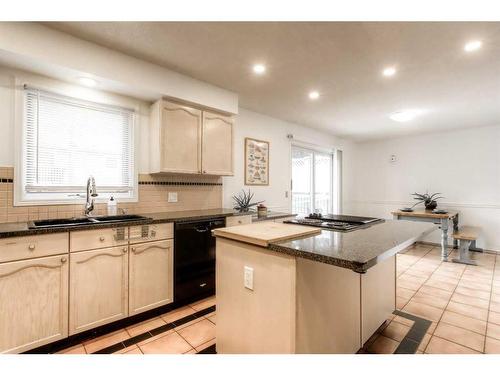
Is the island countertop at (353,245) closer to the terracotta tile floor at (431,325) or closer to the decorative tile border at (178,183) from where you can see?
the terracotta tile floor at (431,325)

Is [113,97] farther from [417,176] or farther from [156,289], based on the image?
[417,176]

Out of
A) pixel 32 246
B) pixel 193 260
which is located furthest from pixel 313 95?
pixel 32 246

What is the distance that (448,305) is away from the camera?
253cm

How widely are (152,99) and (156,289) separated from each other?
1.92 metres

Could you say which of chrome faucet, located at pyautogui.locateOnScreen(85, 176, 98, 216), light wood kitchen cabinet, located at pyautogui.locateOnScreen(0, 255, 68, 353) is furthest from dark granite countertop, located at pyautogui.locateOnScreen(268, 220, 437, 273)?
chrome faucet, located at pyautogui.locateOnScreen(85, 176, 98, 216)

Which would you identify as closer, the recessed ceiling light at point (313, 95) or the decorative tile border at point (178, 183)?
the decorative tile border at point (178, 183)

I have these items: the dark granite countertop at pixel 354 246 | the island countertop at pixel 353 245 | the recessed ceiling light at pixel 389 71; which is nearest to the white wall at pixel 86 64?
the island countertop at pixel 353 245

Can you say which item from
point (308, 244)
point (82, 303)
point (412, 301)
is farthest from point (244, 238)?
point (412, 301)

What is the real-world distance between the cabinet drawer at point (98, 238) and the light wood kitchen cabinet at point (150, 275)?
0.47 feet

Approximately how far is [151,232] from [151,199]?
678 mm

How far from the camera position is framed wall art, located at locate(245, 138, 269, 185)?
3811 mm

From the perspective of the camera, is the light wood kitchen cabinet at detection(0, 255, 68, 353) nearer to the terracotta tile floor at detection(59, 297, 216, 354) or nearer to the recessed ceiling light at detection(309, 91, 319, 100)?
the terracotta tile floor at detection(59, 297, 216, 354)

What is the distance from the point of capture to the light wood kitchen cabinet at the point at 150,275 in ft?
6.92

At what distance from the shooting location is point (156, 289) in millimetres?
2238
